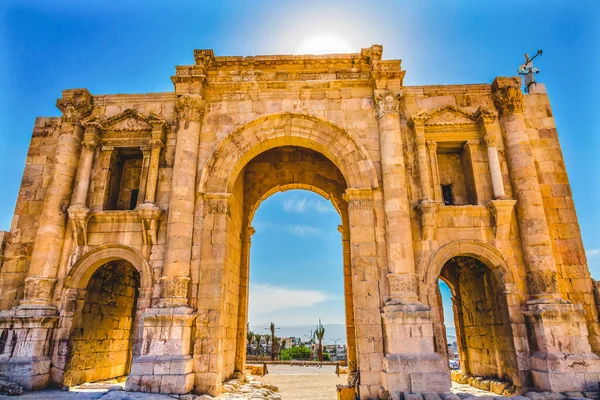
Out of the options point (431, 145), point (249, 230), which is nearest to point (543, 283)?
point (431, 145)

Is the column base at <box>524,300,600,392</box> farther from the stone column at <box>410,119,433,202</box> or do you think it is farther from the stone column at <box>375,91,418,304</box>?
the stone column at <box>410,119,433,202</box>

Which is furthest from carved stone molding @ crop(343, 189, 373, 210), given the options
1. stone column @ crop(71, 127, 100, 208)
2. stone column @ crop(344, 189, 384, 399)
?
stone column @ crop(71, 127, 100, 208)

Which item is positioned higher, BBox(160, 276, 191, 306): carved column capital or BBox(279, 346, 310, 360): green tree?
BBox(160, 276, 191, 306): carved column capital

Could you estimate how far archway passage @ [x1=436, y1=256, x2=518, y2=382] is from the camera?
30.3ft

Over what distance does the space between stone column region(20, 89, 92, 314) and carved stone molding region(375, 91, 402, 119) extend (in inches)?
325

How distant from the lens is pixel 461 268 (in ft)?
39.1

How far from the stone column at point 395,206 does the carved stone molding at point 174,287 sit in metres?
4.81

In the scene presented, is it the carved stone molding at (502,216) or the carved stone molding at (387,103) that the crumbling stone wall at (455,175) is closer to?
the carved stone molding at (502,216)

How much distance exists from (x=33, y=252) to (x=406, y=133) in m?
10.2

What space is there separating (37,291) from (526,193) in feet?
40.3

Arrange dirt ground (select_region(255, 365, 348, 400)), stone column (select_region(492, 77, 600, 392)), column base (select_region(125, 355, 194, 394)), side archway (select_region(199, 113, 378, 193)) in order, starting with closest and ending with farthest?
stone column (select_region(492, 77, 600, 392)) → column base (select_region(125, 355, 194, 394)) → side archway (select_region(199, 113, 378, 193)) → dirt ground (select_region(255, 365, 348, 400))

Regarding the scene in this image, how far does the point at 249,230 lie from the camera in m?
12.9

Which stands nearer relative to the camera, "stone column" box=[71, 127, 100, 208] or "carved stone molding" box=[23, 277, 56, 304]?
"carved stone molding" box=[23, 277, 56, 304]

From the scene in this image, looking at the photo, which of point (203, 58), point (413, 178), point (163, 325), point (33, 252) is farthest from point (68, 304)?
point (413, 178)
